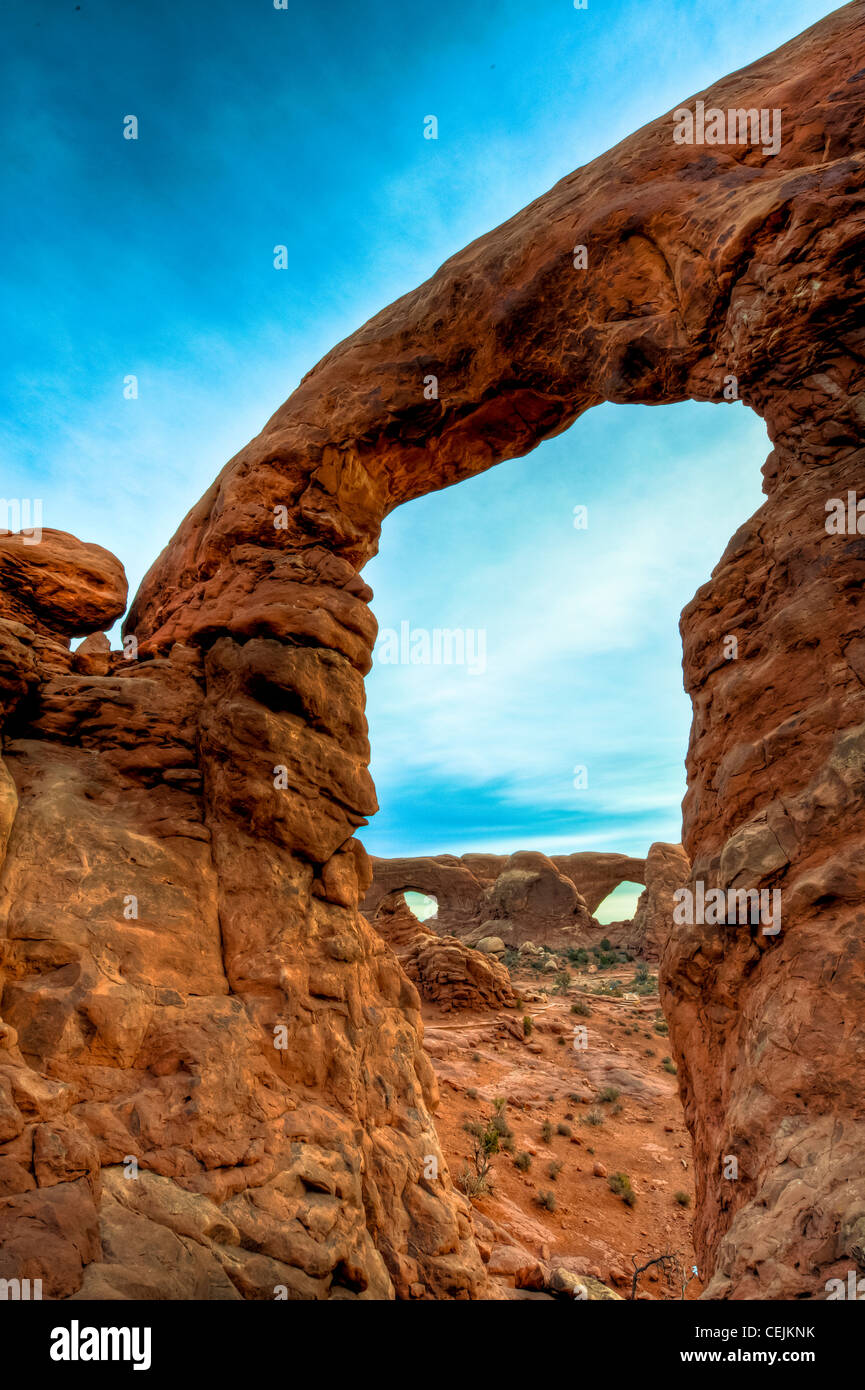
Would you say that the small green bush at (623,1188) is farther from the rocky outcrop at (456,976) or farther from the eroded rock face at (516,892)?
the eroded rock face at (516,892)

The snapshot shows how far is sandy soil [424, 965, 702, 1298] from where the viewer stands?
802 centimetres

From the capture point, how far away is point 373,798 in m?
7.07

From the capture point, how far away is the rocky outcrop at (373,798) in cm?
383

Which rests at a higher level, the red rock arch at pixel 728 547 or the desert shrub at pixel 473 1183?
the red rock arch at pixel 728 547

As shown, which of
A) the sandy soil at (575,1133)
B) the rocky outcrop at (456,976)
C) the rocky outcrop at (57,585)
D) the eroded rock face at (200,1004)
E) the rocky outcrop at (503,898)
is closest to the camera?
the eroded rock face at (200,1004)

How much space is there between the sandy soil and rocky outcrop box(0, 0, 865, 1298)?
314 centimetres

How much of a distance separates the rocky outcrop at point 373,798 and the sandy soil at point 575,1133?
314cm

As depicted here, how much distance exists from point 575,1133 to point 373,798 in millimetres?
8514

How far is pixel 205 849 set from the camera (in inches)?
239

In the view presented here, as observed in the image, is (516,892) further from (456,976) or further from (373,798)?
(373,798)

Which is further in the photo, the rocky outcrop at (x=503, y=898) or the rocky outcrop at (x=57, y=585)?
the rocky outcrop at (x=503, y=898)

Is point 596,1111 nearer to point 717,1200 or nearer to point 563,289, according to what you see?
point 717,1200

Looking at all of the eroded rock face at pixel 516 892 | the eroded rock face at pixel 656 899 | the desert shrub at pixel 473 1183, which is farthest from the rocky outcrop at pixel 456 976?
the eroded rock face at pixel 656 899
